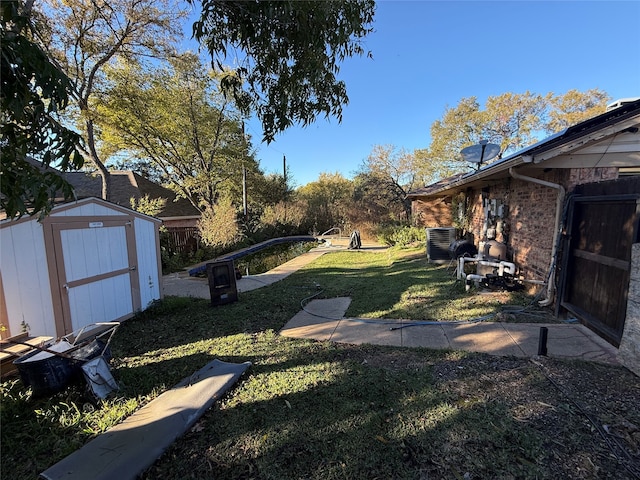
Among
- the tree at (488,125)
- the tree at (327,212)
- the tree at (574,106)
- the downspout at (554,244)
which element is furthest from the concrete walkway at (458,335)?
the tree at (574,106)

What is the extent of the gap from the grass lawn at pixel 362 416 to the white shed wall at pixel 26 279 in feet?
3.54

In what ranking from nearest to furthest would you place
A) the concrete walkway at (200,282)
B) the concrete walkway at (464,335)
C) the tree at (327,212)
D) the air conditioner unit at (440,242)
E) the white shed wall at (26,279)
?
the concrete walkway at (464,335)
the white shed wall at (26,279)
the concrete walkway at (200,282)
the air conditioner unit at (440,242)
the tree at (327,212)

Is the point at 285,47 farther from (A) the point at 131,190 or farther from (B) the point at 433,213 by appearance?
(A) the point at 131,190

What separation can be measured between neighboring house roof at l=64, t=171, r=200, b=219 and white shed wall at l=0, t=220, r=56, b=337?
13484mm

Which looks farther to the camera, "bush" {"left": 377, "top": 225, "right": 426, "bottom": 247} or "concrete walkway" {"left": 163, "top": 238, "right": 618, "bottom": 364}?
"bush" {"left": 377, "top": 225, "right": 426, "bottom": 247}

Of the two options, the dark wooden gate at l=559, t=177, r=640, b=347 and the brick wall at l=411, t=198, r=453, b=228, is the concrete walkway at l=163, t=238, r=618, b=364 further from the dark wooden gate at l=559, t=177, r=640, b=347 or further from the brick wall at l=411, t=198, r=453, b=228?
the brick wall at l=411, t=198, r=453, b=228

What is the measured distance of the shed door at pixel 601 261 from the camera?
347cm

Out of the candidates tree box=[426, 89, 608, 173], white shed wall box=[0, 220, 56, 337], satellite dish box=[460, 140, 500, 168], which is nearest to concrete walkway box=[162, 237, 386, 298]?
white shed wall box=[0, 220, 56, 337]

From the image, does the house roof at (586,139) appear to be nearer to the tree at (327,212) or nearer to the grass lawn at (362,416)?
the grass lawn at (362,416)

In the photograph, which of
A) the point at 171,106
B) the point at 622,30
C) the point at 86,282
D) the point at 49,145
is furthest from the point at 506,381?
the point at 171,106

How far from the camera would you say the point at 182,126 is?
16859 mm

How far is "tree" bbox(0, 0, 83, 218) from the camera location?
149 centimetres

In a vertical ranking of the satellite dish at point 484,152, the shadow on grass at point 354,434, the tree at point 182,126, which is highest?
the tree at point 182,126

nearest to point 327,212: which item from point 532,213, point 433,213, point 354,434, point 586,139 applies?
point 433,213
